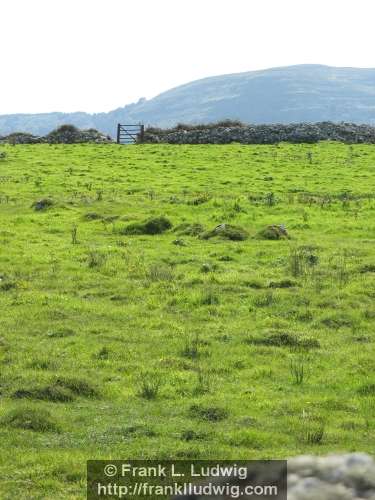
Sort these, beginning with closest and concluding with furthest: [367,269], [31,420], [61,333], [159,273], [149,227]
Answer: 1. [31,420]
2. [61,333]
3. [159,273]
4. [367,269]
5. [149,227]

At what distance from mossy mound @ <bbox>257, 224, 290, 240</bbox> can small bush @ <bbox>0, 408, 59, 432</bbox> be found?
1948cm

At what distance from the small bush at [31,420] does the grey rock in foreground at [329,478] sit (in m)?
7.23

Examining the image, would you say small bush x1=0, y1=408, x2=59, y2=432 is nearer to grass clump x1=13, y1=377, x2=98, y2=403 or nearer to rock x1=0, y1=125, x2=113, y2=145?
grass clump x1=13, y1=377, x2=98, y2=403

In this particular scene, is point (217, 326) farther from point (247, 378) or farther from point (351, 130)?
point (351, 130)

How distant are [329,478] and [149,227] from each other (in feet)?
90.3

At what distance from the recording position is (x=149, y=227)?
33.3m

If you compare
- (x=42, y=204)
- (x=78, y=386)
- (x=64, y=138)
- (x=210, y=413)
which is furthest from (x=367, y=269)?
(x=64, y=138)

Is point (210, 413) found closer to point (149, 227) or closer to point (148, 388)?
point (148, 388)

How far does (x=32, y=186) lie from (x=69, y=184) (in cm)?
230

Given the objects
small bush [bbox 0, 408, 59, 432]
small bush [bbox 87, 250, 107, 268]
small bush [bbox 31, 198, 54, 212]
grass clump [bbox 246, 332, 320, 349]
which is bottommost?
small bush [bbox 0, 408, 59, 432]

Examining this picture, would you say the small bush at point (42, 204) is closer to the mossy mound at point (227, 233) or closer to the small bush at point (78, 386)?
the mossy mound at point (227, 233)

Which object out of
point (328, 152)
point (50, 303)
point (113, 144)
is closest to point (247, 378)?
point (50, 303)

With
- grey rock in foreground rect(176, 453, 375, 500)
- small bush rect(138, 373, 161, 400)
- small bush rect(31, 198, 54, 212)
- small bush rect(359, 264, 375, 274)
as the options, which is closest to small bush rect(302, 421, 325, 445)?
small bush rect(138, 373, 161, 400)

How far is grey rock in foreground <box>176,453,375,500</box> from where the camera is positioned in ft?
19.5
